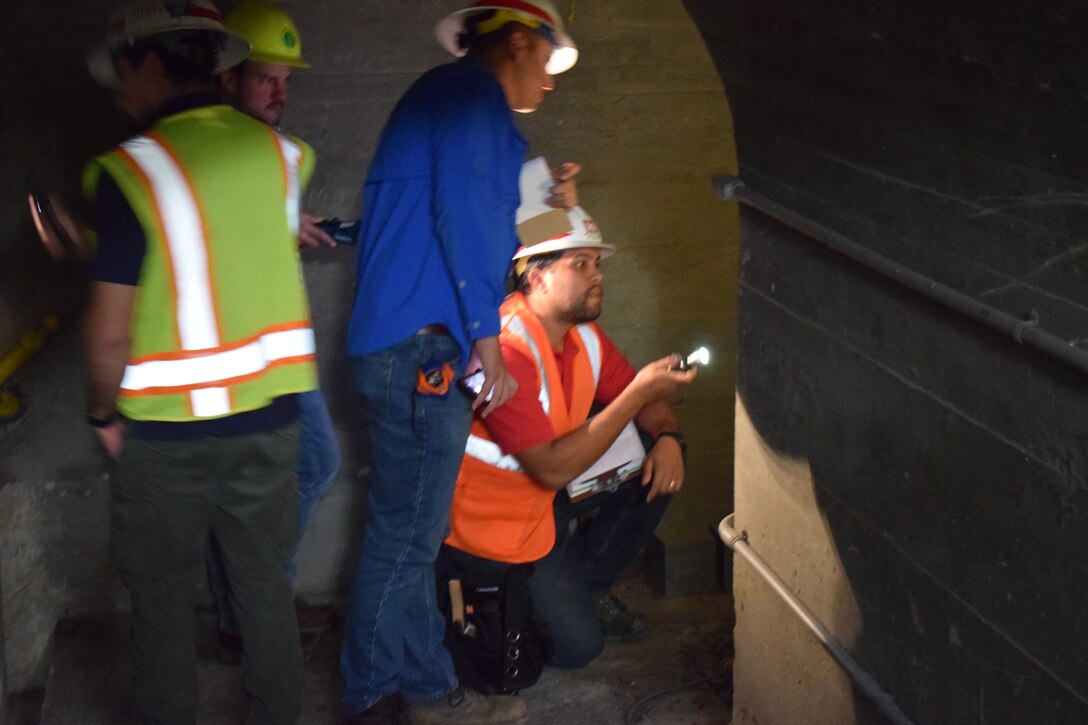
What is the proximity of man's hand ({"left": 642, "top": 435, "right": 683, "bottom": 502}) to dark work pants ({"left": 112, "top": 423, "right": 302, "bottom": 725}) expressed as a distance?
141 centimetres

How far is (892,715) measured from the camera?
2.65 metres

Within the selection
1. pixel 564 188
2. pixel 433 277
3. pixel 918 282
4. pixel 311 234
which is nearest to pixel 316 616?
pixel 311 234

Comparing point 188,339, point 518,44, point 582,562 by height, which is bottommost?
point 582,562

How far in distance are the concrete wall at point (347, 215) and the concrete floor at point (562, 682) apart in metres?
0.21

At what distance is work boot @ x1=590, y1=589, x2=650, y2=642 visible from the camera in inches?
175

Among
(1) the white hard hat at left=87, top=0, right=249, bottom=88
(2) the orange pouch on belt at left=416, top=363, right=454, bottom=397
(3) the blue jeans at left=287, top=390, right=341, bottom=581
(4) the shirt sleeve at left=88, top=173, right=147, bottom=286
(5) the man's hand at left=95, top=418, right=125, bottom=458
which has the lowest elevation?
(3) the blue jeans at left=287, top=390, right=341, bottom=581

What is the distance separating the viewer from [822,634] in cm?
299

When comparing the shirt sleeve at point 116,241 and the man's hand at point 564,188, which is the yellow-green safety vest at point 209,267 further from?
the man's hand at point 564,188

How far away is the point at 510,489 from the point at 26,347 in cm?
155

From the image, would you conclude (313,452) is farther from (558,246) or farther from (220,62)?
(220,62)

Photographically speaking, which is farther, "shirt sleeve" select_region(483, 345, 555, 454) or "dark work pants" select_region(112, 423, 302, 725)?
"shirt sleeve" select_region(483, 345, 555, 454)

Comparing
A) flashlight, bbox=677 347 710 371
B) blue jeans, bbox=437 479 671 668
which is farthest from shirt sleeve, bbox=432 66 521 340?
blue jeans, bbox=437 479 671 668

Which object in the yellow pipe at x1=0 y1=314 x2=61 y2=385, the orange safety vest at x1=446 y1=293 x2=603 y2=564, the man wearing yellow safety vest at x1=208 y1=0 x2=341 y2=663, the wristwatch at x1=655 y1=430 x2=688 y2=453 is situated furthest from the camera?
the wristwatch at x1=655 y1=430 x2=688 y2=453

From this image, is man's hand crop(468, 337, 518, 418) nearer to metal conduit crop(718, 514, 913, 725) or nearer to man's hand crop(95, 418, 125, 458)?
metal conduit crop(718, 514, 913, 725)
